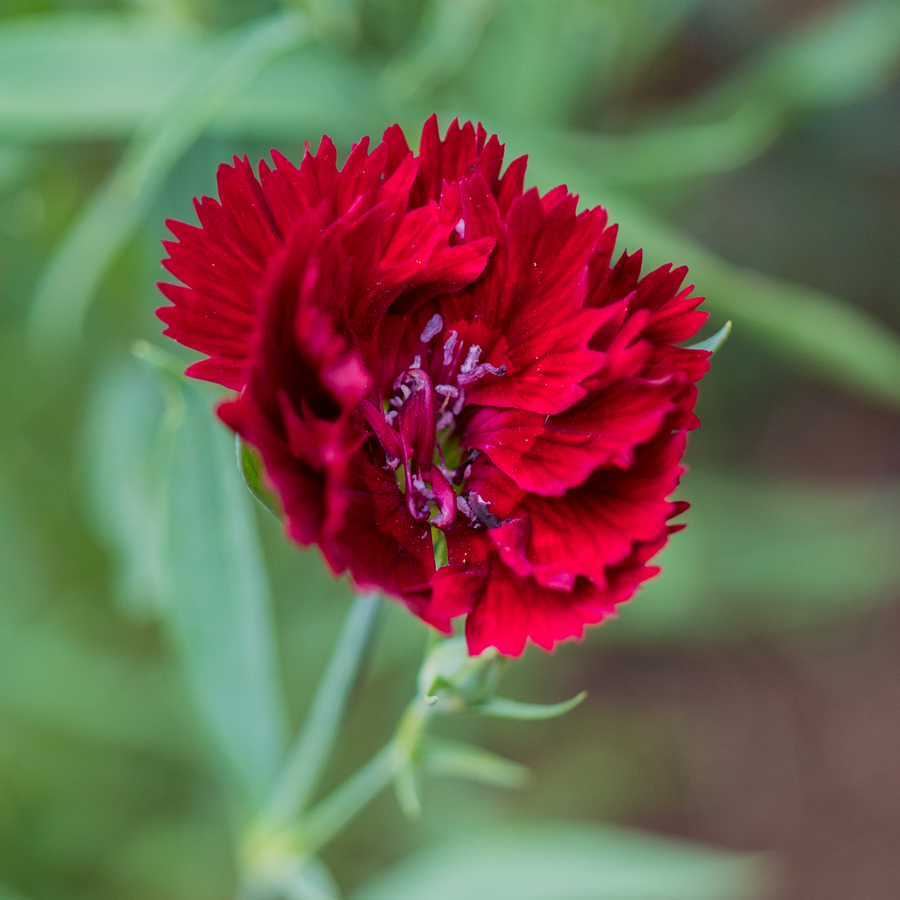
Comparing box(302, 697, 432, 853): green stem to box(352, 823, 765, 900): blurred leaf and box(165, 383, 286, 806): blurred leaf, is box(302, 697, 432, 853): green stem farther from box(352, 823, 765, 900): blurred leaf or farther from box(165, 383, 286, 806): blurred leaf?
box(352, 823, 765, 900): blurred leaf

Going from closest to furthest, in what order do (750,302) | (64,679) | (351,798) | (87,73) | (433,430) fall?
(433,430) < (351,798) < (87,73) < (750,302) < (64,679)

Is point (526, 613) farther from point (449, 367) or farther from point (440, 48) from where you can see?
point (440, 48)

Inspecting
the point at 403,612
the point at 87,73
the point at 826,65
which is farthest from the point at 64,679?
the point at 826,65

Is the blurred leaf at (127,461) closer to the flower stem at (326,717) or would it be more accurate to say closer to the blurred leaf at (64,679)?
the blurred leaf at (64,679)

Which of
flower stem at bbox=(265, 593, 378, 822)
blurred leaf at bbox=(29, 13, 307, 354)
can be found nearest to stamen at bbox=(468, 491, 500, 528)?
flower stem at bbox=(265, 593, 378, 822)

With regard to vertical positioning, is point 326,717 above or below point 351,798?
above

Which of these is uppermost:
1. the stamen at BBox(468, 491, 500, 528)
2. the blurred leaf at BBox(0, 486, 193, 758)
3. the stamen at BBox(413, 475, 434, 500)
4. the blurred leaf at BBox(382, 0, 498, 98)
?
the blurred leaf at BBox(382, 0, 498, 98)

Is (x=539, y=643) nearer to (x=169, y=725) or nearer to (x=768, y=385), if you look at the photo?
(x=169, y=725)
